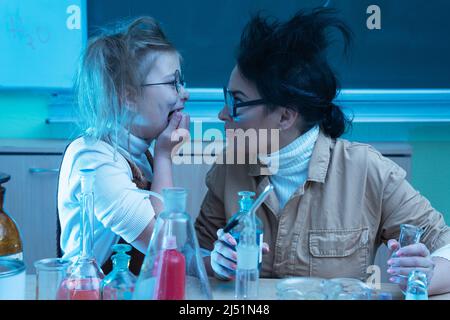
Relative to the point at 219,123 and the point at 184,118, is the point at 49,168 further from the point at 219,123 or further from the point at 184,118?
the point at 184,118

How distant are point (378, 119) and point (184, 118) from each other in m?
0.92

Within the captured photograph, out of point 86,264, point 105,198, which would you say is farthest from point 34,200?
point 86,264

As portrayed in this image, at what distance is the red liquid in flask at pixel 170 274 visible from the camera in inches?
28.8

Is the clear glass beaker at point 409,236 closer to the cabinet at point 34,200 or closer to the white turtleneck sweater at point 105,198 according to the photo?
the white turtleneck sweater at point 105,198

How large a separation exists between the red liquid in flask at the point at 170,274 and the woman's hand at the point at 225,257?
0.18 m

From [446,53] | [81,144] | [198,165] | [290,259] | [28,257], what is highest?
[446,53]

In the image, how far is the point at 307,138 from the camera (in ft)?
4.23

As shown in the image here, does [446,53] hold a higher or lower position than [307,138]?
higher

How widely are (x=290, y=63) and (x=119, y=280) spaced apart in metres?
0.65

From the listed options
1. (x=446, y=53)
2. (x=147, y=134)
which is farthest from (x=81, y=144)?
(x=446, y=53)

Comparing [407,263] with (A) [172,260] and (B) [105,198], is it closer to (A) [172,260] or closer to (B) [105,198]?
(A) [172,260]

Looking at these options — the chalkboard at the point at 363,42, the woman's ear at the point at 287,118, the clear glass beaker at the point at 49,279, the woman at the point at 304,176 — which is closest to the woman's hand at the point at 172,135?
the woman at the point at 304,176

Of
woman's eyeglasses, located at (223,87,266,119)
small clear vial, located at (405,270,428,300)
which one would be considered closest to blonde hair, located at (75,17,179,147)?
woman's eyeglasses, located at (223,87,266,119)

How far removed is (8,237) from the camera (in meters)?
0.87
